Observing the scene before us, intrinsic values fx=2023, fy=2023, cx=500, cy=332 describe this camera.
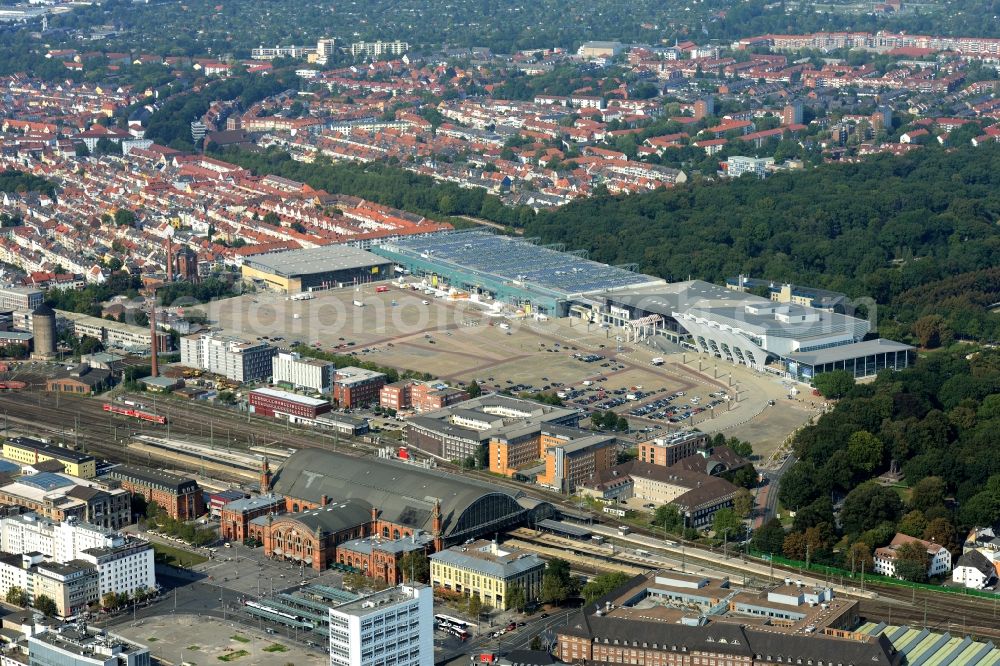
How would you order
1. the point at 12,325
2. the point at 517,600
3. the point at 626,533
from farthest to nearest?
the point at 12,325 → the point at 626,533 → the point at 517,600

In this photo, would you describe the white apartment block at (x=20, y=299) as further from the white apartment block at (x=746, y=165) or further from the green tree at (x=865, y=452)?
the white apartment block at (x=746, y=165)

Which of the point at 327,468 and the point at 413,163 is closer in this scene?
the point at 327,468

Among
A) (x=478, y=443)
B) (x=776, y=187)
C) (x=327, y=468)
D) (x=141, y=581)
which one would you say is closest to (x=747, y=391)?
(x=478, y=443)

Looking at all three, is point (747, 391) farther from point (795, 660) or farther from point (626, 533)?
point (795, 660)

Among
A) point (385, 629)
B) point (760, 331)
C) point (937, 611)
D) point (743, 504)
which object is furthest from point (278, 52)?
point (385, 629)

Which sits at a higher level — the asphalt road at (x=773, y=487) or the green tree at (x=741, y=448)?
the green tree at (x=741, y=448)

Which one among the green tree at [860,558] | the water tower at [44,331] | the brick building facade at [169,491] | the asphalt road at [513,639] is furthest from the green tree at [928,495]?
the water tower at [44,331]

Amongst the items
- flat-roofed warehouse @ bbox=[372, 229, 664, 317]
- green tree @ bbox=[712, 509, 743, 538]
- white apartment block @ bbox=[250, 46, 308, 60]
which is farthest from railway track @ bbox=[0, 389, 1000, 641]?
white apartment block @ bbox=[250, 46, 308, 60]

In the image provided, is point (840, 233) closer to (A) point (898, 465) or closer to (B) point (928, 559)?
(A) point (898, 465)
